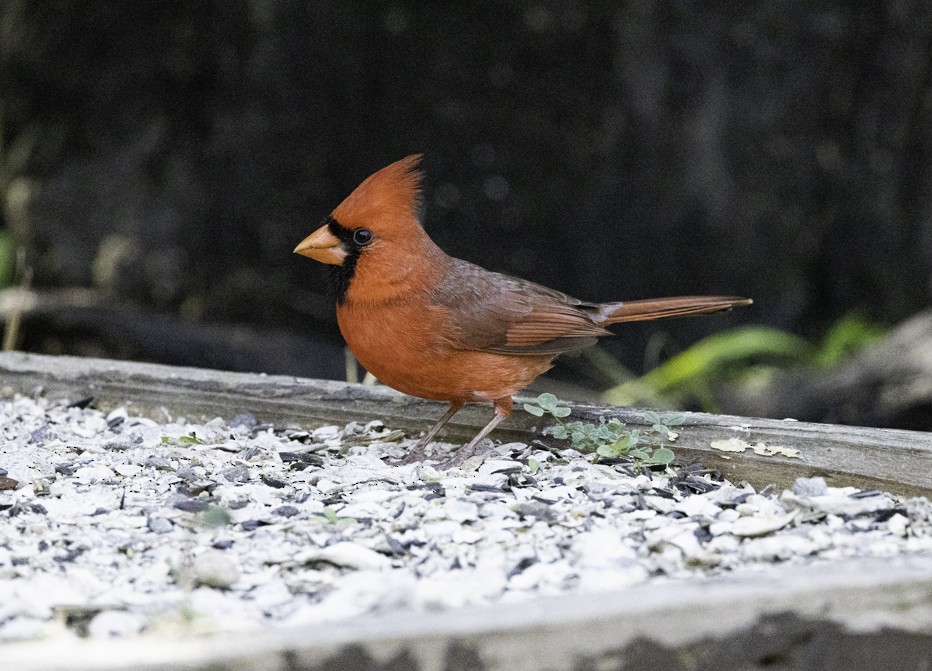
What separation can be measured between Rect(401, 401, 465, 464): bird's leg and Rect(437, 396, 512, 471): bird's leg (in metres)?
0.07

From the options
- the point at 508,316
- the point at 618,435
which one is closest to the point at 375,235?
the point at 508,316

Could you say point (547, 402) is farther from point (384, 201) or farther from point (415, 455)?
point (384, 201)

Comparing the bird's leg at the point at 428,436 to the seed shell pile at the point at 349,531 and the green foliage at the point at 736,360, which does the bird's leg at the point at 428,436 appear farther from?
the green foliage at the point at 736,360

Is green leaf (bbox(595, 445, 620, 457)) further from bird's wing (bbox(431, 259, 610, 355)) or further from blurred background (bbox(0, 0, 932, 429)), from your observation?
blurred background (bbox(0, 0, 932, 429))

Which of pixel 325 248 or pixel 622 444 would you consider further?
pixel 325 248

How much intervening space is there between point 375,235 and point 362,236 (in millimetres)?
28

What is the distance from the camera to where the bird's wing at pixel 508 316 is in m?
2.43

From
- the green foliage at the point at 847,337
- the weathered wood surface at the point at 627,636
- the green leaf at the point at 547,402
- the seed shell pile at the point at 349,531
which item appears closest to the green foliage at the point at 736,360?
the green foliage at the point at 847,337

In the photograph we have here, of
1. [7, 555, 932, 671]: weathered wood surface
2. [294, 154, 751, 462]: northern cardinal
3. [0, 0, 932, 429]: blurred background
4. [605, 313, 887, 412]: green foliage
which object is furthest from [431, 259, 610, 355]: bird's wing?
[0, 0, 932, 429]: blurred background

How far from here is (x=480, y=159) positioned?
4480 mm

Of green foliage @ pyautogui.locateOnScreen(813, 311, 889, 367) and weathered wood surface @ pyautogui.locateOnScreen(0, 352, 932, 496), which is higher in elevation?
weathered wood surface @ pyautogui.locateOnScreen(0, 352, 932, 496)

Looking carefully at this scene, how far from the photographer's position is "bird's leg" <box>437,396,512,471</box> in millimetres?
2295

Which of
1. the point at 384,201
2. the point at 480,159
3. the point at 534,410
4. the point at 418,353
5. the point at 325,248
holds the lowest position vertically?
the point at 534,410

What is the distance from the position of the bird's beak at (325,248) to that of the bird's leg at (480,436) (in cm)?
45
